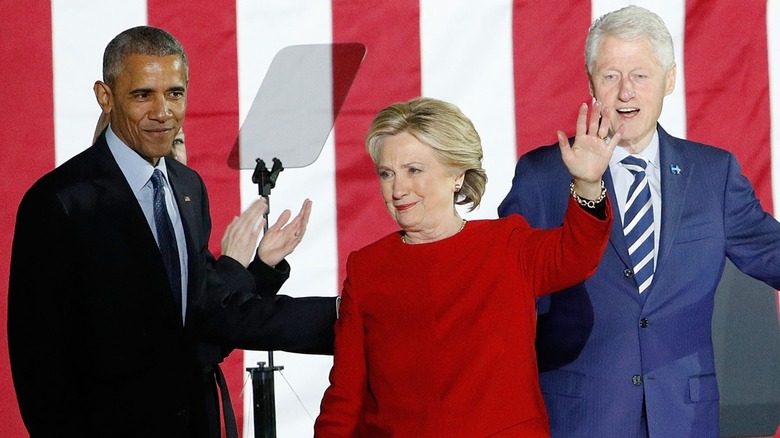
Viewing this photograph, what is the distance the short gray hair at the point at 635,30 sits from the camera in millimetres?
2098

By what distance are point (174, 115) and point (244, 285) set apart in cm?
42

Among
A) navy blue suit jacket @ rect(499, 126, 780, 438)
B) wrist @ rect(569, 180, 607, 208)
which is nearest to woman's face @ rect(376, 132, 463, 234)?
wrist @ rect(569, 180, 607, 208)

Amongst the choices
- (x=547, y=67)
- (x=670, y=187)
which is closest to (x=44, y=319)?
(x=670, y=187)

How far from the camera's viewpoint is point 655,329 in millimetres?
2078

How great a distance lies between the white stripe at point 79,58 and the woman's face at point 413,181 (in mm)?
1399

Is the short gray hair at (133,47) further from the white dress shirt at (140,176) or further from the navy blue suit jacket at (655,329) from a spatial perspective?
the navy blue suit jacket at (655,329)

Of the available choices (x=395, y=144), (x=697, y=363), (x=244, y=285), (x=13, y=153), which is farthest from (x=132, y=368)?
(x=13, y=153)

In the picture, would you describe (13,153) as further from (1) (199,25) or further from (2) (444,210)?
(2) (444,210)

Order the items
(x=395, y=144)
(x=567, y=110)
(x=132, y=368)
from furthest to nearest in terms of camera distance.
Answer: (x=567, y=110) < (x=132, y=368) < (x=395, y=144)

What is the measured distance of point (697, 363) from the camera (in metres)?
2.10

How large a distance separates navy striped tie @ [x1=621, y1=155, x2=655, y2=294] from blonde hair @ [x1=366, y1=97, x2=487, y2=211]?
345 millimetres

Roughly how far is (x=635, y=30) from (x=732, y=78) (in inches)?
40.0

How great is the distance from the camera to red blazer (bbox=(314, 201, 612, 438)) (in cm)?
178

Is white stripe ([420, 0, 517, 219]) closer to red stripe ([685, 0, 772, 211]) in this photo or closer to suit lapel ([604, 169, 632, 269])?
red stripe ([685, 0, 772, 211])
